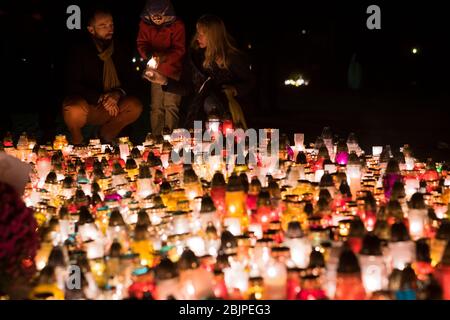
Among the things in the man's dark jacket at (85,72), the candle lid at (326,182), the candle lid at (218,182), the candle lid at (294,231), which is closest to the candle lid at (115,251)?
the candle lid at (294,231)

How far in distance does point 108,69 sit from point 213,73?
1.26 meters

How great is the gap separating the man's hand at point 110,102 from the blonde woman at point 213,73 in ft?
1.61

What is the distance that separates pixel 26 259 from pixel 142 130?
289 inches

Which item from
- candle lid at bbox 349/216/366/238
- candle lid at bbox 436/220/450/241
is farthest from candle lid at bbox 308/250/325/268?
candle lid at bbox 436/220/450/241

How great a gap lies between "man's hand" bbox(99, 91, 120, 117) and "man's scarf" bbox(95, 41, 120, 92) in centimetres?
24

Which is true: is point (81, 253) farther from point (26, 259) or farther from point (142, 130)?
point (142, 130)

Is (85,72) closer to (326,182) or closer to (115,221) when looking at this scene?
(326,182)

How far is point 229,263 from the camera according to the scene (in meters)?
4.65

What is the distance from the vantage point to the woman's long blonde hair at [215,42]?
30.2 feet

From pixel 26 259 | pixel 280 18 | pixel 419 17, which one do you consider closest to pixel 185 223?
pixel 26 259

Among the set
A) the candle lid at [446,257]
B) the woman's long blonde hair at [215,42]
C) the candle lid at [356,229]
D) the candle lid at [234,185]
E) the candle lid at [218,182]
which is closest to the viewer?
the candle lid at [446,257]

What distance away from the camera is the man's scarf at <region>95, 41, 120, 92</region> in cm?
964

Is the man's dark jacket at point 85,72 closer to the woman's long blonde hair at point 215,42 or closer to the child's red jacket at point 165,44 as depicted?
the child's red jacket at point 165,44

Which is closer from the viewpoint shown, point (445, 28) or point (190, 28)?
point (190, 28)
